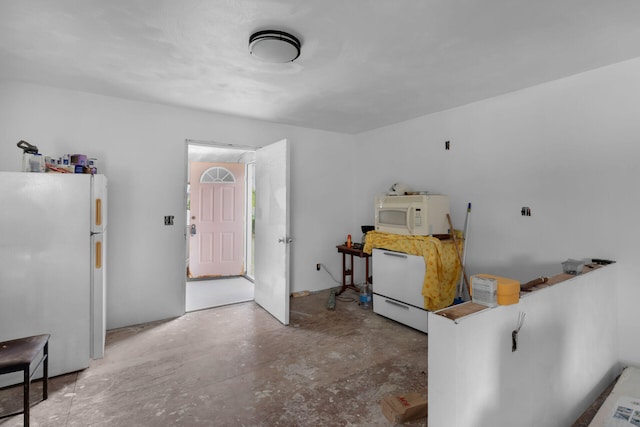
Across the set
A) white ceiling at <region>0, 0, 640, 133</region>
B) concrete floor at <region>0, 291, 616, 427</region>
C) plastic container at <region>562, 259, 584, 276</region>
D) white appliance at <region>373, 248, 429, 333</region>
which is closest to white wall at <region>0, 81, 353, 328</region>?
white ceiling at <region>0, 0, 640, 133</region>

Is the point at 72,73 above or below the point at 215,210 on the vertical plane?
above

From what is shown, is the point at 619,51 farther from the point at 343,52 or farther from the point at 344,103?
the point at 344,103

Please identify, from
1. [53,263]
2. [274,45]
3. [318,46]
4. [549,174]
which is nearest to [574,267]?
[549,174]

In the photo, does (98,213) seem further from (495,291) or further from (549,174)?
(549,174)

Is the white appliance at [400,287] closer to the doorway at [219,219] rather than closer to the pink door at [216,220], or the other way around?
the doorway at [219,219]

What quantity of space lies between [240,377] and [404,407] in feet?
3.90

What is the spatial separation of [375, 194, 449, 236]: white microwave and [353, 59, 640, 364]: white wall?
1.17ft

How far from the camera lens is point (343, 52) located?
2.12m

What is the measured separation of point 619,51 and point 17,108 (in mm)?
4799

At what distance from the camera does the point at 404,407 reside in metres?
1.79

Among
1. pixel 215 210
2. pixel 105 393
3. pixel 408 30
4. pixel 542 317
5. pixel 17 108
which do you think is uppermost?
pixel 408 30

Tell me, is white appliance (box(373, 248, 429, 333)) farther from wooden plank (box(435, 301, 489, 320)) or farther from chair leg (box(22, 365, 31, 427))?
chair leg (box(22, 365, 31, 427))

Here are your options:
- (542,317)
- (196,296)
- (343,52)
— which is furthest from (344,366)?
(196,296)

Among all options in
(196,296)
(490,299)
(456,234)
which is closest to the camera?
(490,299)
